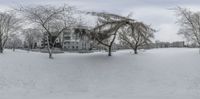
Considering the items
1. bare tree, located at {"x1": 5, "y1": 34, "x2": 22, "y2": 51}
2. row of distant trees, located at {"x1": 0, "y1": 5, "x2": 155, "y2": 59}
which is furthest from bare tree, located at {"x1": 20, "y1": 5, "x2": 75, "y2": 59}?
bare tree, located at {"x1": 5, "y1": 34, "x2": 22, "y2": 51}

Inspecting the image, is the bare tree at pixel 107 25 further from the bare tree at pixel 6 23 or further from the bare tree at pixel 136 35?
the bare tree at pixel 6 23

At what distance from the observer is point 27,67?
18.9m

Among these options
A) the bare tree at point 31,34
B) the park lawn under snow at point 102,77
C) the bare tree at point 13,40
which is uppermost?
the bare tree at point 31,34

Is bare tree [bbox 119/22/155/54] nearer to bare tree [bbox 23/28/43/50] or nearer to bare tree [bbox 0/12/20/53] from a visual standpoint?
bare tree [bbox 23/28/43/50]

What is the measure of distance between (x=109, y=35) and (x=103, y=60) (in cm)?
252

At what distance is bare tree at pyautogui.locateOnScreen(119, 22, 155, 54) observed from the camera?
23944mm

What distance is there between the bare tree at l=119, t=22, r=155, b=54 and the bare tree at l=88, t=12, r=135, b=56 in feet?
3.53

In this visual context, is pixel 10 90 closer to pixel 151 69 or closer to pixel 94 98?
pixel 94 98

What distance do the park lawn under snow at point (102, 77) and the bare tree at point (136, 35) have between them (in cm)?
269

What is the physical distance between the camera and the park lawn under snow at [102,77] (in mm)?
14352

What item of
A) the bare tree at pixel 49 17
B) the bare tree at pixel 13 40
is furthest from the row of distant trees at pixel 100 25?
the bare tree at pixel 13 40

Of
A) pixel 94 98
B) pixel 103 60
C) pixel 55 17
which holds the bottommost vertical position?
pixel 94 98

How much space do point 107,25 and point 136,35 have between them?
10.9ft

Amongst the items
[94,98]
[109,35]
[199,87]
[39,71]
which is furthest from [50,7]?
[199,87]
